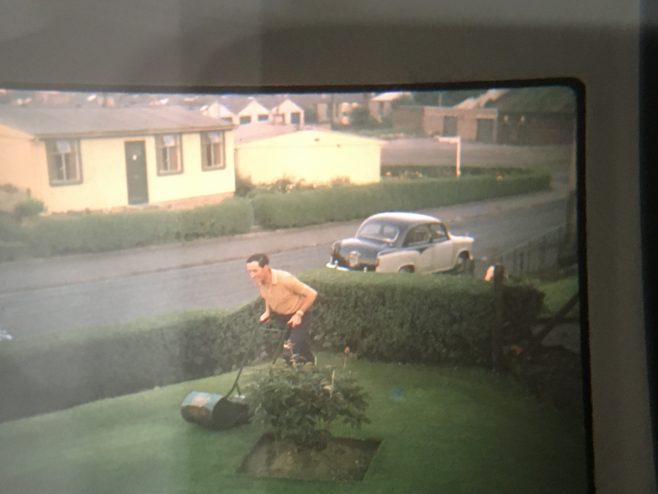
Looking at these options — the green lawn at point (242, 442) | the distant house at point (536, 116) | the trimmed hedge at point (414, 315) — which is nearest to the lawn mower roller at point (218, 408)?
the green lawn at point (242, 442)

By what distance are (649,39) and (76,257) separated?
1.58 meters

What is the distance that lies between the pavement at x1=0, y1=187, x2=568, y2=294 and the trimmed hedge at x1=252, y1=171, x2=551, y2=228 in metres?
0.03

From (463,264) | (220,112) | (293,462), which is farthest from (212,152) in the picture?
(293,462)

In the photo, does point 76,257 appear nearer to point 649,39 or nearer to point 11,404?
point 11,404

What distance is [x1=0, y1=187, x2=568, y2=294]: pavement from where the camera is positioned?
213 centimetres

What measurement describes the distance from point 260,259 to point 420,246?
1.35 feet

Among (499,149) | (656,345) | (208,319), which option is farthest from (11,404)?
(656,345)

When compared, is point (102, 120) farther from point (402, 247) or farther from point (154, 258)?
point (402, 247)

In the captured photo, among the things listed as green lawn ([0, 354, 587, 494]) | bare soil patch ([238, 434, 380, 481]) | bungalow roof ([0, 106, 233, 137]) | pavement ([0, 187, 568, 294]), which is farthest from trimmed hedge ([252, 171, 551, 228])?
bare soil patch ([238, 434, 380, 481])

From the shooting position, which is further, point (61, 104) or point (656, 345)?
point (656, 345)

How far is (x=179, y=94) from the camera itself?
2.12 meters

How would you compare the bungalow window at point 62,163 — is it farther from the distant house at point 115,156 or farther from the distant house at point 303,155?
the distant house at point 303,155

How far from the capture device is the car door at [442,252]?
2.20 metres

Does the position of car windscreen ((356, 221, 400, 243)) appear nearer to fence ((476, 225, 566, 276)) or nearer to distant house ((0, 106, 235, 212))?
fence ((476, 225, 566, 276))
